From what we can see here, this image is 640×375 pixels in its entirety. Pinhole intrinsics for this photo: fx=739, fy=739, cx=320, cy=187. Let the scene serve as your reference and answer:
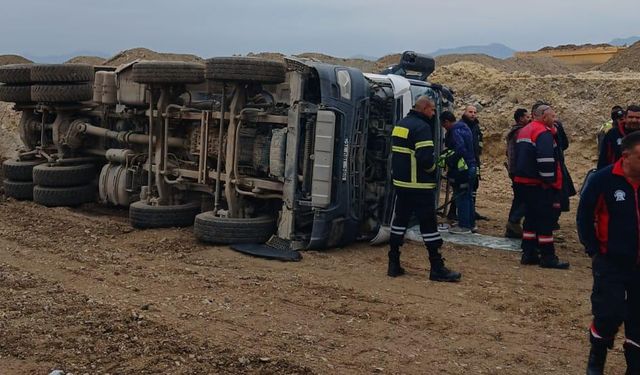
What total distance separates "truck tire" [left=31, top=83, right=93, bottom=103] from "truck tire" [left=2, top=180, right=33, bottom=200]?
1.24m

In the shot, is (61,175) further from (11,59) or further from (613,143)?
(11,59)

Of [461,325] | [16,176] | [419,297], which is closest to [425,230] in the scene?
[419,297]

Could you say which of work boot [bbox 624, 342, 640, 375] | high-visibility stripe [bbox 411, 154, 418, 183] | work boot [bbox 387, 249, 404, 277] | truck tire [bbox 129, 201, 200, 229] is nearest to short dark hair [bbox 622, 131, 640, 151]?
work boot [bbox 624, 342, 640, 375]

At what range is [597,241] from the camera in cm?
428

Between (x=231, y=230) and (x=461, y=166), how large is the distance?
284cm

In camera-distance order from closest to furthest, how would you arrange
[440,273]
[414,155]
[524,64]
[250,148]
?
[414,155], [440,273], [250,148], [524,64]

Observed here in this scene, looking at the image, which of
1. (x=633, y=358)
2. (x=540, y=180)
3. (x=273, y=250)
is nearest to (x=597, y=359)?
(x=633, y=358)

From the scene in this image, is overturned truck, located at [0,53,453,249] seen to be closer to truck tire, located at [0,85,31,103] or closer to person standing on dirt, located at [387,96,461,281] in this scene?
truck tire, located at [0,85,31,103]

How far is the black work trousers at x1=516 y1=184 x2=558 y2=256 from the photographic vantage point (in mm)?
7430

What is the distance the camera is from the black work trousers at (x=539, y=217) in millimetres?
7430

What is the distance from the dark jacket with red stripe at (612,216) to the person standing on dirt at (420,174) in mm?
2482

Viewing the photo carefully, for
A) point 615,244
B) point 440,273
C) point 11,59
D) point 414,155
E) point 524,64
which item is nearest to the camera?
point 615,244

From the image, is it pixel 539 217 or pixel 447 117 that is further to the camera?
pixel 447 117

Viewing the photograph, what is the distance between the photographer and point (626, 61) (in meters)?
25.3
